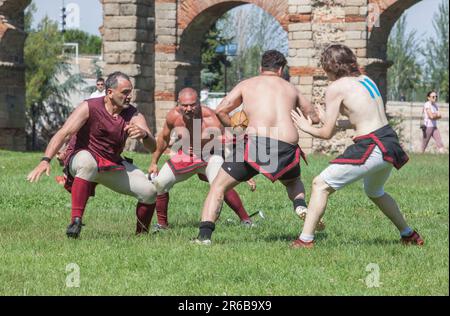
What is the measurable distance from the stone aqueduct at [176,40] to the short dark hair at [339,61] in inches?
539

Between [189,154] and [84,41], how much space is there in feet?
222

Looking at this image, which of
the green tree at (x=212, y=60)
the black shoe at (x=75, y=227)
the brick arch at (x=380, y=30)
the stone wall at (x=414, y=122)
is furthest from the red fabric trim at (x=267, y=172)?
the green tree at (x=212, y=60)

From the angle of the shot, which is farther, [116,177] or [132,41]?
[132,41]

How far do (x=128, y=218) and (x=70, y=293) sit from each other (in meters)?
4.38

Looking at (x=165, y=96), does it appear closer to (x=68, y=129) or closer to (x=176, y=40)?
(x=176, y=40)

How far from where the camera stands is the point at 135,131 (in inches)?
320

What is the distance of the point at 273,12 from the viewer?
2480 cm

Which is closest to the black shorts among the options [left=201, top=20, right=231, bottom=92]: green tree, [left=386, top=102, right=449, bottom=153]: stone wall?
[left=386, top=102, right=449, bottom=153]: stone wall

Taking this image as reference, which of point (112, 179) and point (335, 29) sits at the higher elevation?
point (335, 29)

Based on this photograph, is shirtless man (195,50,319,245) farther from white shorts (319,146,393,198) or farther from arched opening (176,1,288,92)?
arched opening (176,1,288,92)

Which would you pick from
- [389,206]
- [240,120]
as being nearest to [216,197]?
[240,120]

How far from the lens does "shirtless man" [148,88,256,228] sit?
9.77 m
